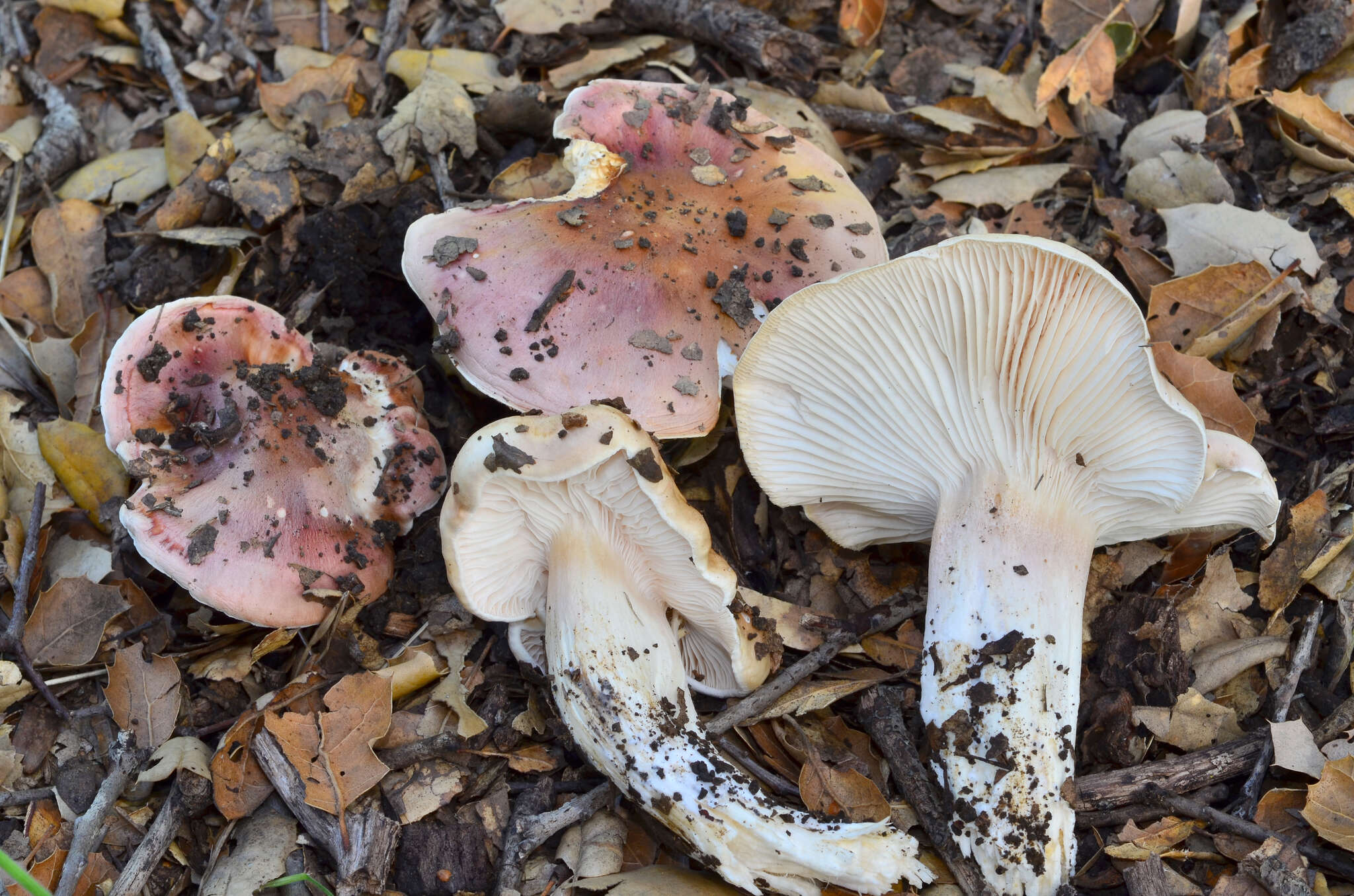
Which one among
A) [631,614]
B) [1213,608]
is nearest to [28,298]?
[631,614]

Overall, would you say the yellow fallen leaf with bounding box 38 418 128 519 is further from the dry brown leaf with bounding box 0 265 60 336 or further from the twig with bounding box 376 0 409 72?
the twig with bounding box 376 0 409 72

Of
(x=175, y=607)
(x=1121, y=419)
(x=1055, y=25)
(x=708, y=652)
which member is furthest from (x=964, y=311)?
Answer: (x=175, y=607)

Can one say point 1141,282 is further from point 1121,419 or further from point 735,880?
point 735,880

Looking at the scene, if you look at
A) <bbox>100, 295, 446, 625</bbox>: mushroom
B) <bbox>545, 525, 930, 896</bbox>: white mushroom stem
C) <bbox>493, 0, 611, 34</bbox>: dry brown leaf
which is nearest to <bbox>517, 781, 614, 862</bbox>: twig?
<bbox>545, 525, 930, 896</bbox>: white mushroom stem

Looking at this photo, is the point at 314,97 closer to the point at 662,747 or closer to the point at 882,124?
the point at 882,124

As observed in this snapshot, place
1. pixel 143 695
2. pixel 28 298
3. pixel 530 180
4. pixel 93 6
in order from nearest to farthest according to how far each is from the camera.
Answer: pixel 143 695 < pixel 28 298 < pixel 530 180 < pixel 93 6

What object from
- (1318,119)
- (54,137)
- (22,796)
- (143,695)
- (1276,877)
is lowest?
(22,796)

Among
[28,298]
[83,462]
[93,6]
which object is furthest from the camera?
[93,6]

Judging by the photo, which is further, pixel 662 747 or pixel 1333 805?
pixel 662 747

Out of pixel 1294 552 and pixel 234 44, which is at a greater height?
pixel 234 44
